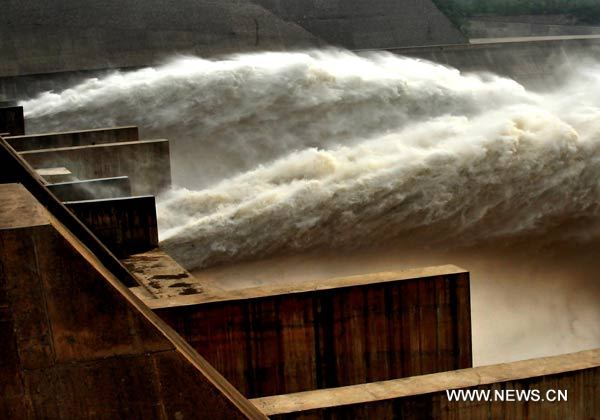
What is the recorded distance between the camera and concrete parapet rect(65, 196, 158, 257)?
1194cm

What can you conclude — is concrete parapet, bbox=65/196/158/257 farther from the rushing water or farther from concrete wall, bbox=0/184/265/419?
concrete wall, bbox=0/184/265/419

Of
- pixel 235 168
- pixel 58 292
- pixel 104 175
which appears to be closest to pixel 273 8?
pixel 235 168

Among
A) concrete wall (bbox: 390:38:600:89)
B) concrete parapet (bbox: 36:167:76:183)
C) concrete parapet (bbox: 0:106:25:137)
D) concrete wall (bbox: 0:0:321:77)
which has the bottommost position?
concrete parapet (bbox: 36:167:76:183)

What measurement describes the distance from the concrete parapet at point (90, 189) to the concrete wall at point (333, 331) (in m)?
5.33

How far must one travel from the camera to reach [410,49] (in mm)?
30156

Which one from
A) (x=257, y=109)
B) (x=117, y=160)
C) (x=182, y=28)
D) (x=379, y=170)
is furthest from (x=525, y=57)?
(x=117, y=160)

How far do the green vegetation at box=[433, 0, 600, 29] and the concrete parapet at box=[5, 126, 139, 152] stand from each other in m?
17.8

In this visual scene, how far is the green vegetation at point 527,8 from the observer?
3384 cm

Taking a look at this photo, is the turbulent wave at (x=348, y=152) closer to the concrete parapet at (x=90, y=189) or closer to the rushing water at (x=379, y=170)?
the rushing water at (x=379, y=170)

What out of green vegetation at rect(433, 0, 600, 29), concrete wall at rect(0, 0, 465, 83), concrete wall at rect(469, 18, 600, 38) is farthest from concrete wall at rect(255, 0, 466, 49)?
concrete wall at rect(469, 18, 600, 38)

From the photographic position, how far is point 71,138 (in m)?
18.5

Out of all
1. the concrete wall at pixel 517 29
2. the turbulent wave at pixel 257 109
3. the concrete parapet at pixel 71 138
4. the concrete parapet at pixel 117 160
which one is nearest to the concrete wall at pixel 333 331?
the concrete parapet at pixel 117 160

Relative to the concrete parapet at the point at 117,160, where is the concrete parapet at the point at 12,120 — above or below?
above

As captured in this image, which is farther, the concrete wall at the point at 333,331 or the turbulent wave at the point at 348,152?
the turbulent wave at the point at 348,152
